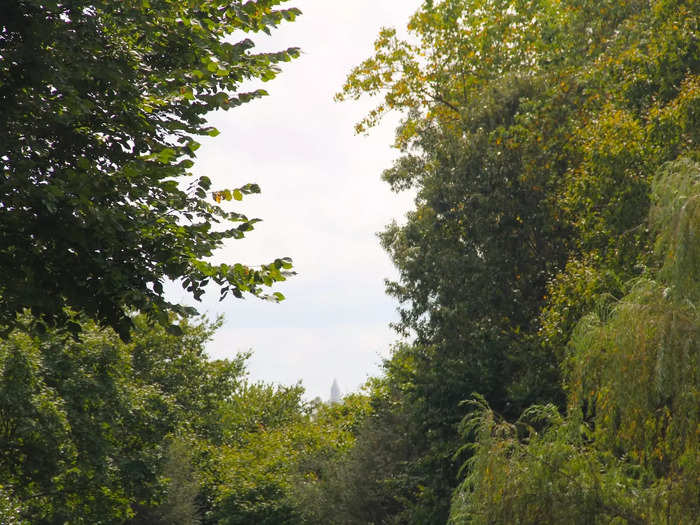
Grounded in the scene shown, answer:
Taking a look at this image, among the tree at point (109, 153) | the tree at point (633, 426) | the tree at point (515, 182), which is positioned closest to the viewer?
the tree at point (109, 153)

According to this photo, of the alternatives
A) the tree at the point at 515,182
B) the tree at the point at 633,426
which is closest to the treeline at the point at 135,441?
the tree at the point at 633,426

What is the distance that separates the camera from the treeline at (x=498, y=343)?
9.17 meters

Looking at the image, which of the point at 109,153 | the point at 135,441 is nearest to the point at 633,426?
the point at 109,153

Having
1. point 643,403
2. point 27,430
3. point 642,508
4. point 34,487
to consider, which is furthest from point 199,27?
point 34,487

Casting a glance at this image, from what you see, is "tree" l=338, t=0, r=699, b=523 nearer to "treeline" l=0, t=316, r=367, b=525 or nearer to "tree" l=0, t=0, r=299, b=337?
"treeline" l=0, t=316, r=367, b=525

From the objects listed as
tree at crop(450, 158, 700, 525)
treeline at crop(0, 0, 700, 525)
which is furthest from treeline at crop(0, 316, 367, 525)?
tree at crop(450, 158, 700, 525)

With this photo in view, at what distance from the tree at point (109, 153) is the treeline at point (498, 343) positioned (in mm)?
434

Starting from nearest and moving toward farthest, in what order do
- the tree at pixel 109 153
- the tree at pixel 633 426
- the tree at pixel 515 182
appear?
the tree at pixel 109 153 < the tree at pixel 633 426 < the tree at pixel 515 182

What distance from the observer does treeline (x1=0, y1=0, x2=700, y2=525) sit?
9.17 m

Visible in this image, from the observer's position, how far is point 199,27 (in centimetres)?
761

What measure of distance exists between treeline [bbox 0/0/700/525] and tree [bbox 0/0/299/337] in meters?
0.43

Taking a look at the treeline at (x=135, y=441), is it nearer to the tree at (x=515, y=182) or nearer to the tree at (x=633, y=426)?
the tree at (x=633, y=426)

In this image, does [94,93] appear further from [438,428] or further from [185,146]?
[438,428]

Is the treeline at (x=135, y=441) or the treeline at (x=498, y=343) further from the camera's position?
the treeline at (x=135, y=441)
